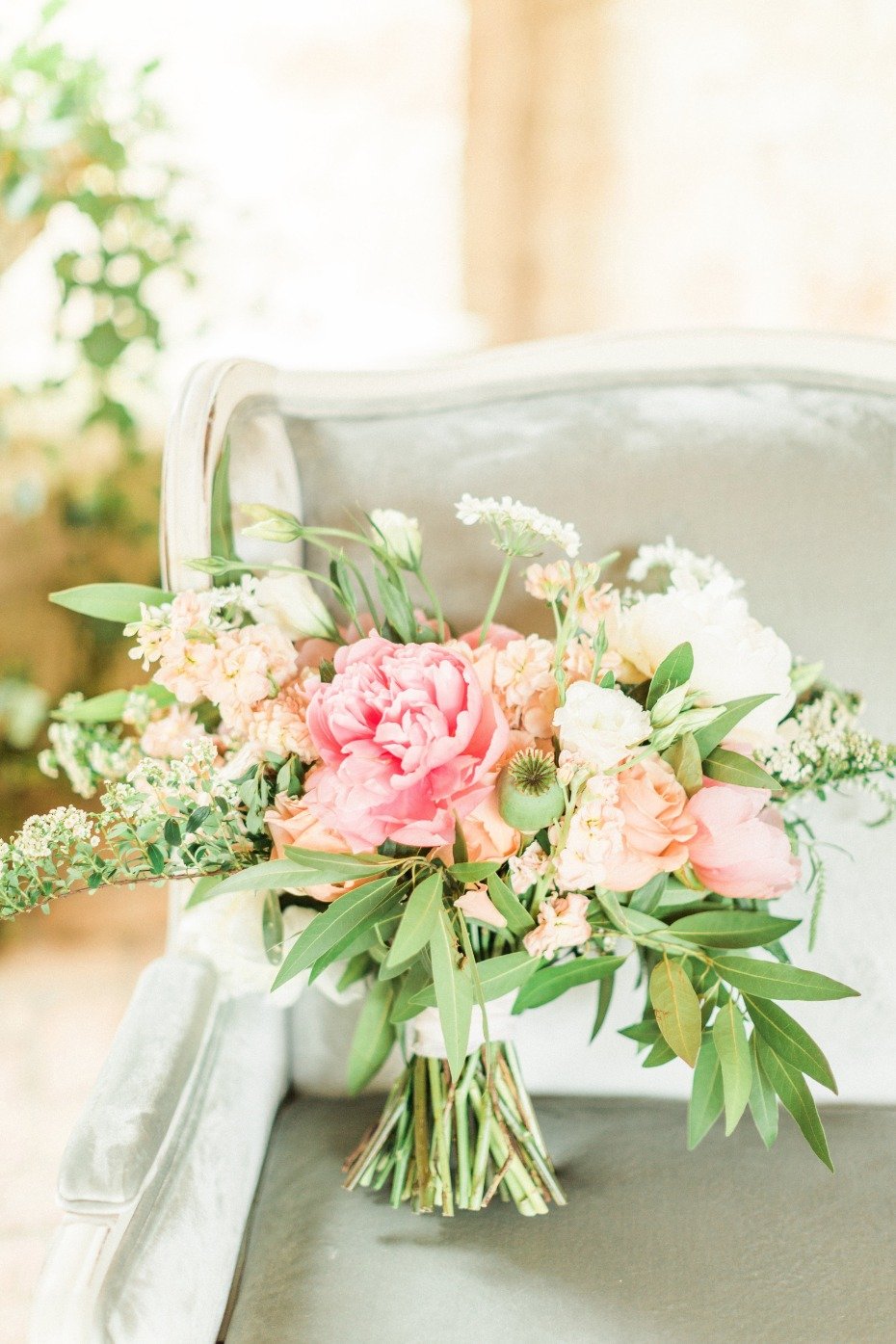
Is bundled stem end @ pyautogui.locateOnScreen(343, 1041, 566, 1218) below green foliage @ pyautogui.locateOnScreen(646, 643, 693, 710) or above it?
below

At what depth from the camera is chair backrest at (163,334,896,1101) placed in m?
0.92

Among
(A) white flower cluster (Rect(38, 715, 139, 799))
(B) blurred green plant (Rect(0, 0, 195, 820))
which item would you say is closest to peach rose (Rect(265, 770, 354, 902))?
(A) white flower cluster (Rect(38, 715, 139, 799))

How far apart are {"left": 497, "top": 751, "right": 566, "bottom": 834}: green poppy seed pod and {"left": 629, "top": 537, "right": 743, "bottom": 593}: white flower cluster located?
0.23m

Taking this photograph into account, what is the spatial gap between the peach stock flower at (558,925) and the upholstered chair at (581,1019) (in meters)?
0.26

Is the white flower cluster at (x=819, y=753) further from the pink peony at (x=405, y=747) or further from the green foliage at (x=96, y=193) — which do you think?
the green foliage at (x=96, y=193)

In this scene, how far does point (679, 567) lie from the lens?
83 centimetres

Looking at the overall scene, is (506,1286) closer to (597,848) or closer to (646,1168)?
(646,1168)

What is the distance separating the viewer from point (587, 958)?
0.77m

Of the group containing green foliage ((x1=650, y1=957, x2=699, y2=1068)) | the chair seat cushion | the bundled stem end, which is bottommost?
the chair seat cushion

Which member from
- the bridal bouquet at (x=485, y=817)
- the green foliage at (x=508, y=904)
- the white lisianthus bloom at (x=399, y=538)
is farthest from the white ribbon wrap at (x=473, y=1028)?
the white lisianthus bloom at (x=399, y=538)

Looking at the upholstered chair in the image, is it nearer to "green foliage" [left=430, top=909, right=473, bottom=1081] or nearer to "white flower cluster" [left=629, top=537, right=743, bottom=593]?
"white flower cluster" [left=629, top=537, right=743, bottom=593]

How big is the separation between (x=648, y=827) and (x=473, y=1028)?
0.77 feet

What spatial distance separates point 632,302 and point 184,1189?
175 centimetres

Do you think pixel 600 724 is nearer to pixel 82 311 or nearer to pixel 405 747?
pixel 405 747
